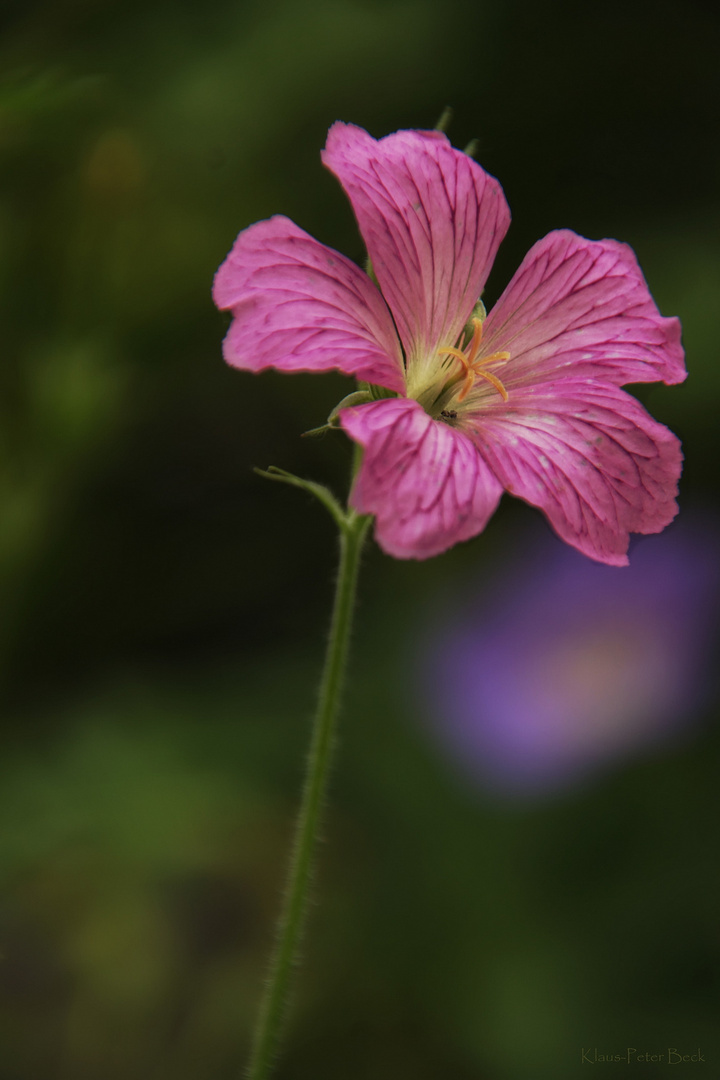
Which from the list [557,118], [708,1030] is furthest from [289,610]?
[557,118]

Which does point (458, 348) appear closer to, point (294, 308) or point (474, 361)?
point (474, 361)

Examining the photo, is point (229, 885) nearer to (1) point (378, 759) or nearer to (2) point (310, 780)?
(1) point (378, 759)

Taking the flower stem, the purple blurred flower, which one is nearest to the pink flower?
the flower stem

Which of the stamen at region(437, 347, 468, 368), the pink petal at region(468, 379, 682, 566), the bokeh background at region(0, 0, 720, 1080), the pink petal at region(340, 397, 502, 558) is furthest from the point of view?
the bokeh background at region(0, 0, 720, 1080)

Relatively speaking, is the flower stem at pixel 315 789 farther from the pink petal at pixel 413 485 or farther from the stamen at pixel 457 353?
the stamen at pixel 457 353

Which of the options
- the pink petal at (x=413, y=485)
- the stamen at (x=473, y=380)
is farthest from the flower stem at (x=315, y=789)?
the stamen at (x=473, y=380)

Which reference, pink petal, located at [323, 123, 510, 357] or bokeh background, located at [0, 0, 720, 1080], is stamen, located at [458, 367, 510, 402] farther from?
bokeh background, located at [0, 0, 720, 1080]
